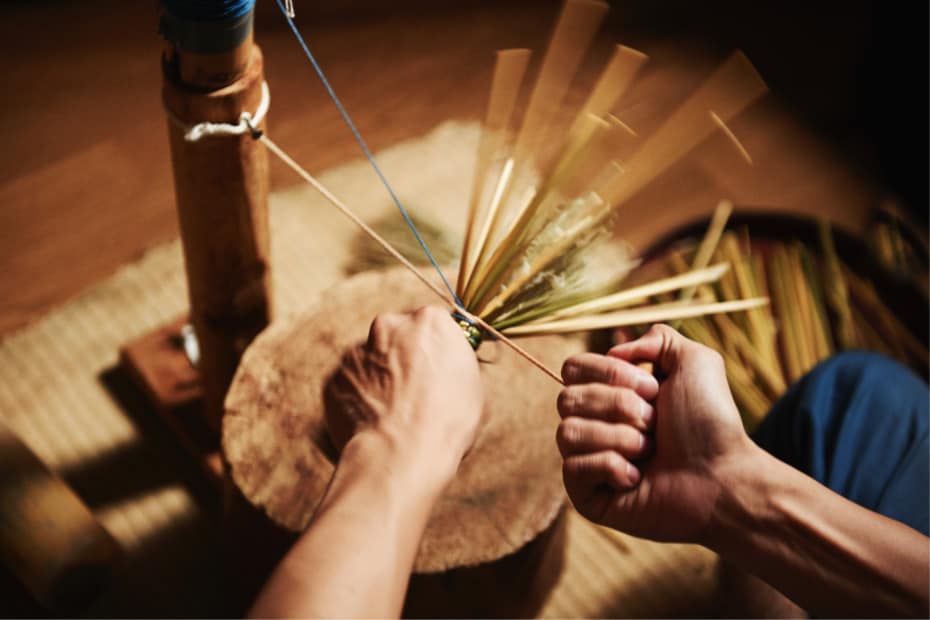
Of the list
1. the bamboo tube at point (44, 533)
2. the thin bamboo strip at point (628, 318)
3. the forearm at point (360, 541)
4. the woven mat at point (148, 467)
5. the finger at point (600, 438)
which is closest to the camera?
the forearm at point (360, 541)

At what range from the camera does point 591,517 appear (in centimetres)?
90

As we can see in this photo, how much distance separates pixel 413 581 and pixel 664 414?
A: 58 cm

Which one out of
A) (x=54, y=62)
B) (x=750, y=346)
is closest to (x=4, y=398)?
(x=54, y=62)

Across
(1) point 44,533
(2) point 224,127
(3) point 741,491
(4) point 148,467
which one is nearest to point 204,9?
(2) point 224,127

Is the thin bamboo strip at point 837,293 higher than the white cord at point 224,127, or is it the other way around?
the white cord at point 224,127

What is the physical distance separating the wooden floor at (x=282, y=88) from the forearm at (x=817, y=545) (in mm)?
1444

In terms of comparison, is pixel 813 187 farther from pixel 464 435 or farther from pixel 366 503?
pixel 366 503

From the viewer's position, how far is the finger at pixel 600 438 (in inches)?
33.5

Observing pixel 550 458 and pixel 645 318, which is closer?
pixel 645 318

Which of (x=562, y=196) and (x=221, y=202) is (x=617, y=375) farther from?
(x=221, y=202)

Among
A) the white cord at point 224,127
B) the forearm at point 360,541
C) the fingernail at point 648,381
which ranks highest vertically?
the white cord at point 224,127

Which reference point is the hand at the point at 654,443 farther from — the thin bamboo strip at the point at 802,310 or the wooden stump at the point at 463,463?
the thin bamboo strip at the point at 802,310

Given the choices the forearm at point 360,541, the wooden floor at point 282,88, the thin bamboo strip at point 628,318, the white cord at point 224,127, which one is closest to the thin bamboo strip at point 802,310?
the wooden floor at point 282,88

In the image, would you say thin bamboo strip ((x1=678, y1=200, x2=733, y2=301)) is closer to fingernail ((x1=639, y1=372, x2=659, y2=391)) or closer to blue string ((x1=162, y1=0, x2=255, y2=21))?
fingernail ((x1=639, y1=372, x2=659, y2=391))
